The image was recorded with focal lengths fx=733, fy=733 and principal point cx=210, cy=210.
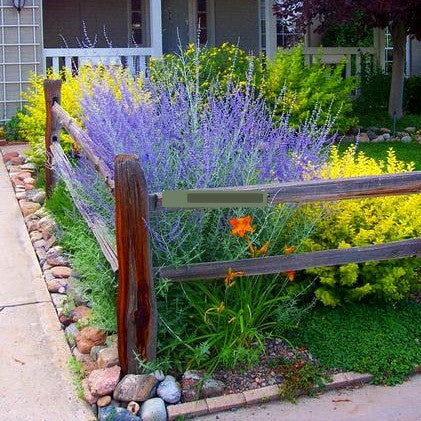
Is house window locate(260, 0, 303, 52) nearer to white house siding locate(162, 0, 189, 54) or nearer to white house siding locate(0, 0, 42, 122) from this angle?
white house siding locate(162, 0, 189, 54)

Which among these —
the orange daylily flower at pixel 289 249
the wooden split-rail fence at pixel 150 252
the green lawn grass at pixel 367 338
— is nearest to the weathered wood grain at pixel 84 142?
the wooden split-rail fence at pixel 150 252

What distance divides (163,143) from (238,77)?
5.69 metres

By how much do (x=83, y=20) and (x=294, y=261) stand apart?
40.1 feet

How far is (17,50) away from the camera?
11.6m

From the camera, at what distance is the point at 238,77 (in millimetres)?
9812

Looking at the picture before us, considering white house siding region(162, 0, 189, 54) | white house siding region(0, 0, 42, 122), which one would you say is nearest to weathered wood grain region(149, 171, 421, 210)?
white house siding region(0, 0, 42, 122)

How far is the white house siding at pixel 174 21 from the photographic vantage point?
1557 cm

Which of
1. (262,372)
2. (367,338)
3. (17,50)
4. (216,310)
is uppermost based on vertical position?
(17,50)

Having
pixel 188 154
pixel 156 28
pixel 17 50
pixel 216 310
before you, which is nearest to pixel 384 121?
pixel 156 28

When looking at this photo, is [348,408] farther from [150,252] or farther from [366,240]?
[150,252]

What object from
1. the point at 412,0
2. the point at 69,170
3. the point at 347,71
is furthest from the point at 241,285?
the point at 347,71

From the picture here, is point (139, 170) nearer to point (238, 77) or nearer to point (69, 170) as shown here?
point (69, 170)

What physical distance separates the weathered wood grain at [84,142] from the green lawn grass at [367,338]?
135 centimetres

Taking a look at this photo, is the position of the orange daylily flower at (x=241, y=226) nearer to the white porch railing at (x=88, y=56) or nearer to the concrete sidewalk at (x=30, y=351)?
the concrete sidewalk at (x=30, y=351)
